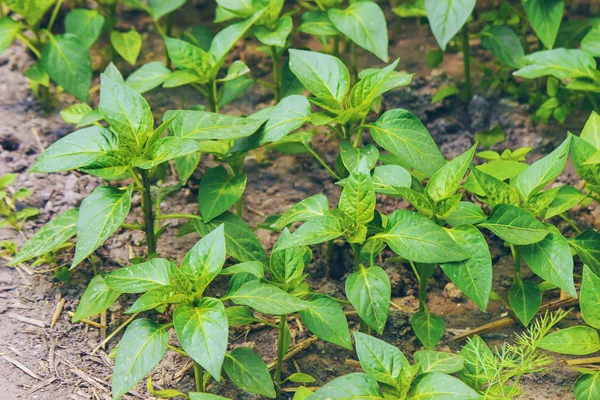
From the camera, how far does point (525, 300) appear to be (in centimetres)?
244

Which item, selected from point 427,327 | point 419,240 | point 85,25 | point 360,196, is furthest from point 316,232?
point 85,25

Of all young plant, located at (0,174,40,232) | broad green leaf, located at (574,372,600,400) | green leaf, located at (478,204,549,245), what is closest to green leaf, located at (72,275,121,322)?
young plant, located at (0,174,40,232)

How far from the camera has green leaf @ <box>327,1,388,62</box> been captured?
2.87 metres

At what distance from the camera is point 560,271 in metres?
2.28

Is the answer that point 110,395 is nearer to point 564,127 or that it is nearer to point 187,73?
point 187,73

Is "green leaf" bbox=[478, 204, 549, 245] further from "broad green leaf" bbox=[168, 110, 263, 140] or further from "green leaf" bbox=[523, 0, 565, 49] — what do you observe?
"green leaf" bbox=[523, 0, 565, 49]

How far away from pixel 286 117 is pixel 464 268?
2.71 feet

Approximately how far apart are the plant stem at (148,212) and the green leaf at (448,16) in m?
1.23

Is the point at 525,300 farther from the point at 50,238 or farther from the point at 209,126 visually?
the point at 50,238

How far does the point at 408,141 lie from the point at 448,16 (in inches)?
23.6

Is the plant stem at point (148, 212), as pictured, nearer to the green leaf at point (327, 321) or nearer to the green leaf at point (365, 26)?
the green leaf at point (327, 321)

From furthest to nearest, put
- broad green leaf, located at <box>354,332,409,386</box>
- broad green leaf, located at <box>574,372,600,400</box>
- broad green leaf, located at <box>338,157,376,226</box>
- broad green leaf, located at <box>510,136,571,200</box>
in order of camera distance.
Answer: broad green leaf, located at <box>510,136,571,200</box>
broad green leaf, located at <box>338,157,376,226</box>
broad green leaf, located at <box>574,372,600,400</box>
broad green leaf, located at <box>354,332,409,386</box>

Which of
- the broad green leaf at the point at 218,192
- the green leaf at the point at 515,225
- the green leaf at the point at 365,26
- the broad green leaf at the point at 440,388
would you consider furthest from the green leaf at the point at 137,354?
the green leaf at the point at 365,26

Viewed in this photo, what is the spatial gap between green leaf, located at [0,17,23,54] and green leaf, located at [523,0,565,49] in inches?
86.9
